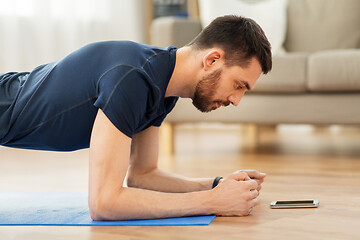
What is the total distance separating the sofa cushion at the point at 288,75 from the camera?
99.6 inches

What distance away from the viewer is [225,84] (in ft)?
4.51

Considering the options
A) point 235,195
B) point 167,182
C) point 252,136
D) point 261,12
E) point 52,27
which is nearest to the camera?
point 235,195

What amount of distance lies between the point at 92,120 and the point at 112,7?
8.48 feet

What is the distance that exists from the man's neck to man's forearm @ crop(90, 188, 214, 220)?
280 millimetres

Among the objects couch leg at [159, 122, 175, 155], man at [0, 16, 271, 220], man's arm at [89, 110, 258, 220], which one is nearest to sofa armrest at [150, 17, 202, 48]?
couch leg at [159, 122, 175, 155]

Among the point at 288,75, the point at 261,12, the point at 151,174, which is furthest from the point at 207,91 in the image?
the point at 261,12

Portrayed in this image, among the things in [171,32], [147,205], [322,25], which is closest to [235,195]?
[147,205]

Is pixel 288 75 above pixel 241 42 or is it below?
below

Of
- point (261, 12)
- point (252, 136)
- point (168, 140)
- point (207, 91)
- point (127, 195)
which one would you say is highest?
point (261, 12)

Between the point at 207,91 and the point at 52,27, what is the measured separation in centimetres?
219

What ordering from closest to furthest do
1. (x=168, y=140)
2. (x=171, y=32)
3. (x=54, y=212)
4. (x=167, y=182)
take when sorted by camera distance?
(x=54, y=212) < (x=167, y=182) < (x=171, y=32) < (x=168, y=140)

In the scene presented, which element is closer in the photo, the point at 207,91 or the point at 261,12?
the point at 207,91

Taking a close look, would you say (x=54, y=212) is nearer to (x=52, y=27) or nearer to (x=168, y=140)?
(x=168, y=140)

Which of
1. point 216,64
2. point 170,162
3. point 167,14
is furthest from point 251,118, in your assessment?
point 167,14
